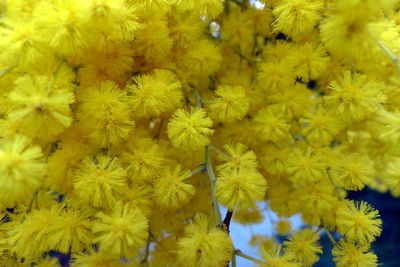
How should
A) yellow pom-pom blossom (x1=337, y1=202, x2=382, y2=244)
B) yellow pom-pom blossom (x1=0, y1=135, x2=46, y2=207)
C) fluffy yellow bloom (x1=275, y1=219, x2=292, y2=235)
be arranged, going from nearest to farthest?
yellow pom-pom blossom (x1=0, y1=135, x2=46, y2=207), yellow pom-pom blossom (x1=337, y1=202, x2=382, y2=244), fluffy yellow bloom (x1=275, y1=219, x2=292, y2=235)

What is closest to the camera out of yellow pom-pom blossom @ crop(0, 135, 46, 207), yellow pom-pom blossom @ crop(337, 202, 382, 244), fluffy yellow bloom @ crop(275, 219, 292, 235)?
yellow pom-pom blossom @ crop(0, 135, 46, 207)

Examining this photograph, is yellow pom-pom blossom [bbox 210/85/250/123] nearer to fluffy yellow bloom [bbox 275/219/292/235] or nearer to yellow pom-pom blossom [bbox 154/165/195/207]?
yellow pom-pom blossom [bbox 154/165/195/207]

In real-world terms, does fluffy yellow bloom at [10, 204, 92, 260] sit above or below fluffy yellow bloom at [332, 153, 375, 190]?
below

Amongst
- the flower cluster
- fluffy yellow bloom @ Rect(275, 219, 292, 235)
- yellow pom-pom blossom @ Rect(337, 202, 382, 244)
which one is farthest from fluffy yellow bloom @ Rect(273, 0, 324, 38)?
fluffy yellow bloom @ Rect(275, 219, 292, 235)

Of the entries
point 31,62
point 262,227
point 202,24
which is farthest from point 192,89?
point 262,227

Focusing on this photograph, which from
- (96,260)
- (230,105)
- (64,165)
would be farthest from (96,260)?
(230,105)

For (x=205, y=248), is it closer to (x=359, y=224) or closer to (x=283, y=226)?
(x=359, y=224)

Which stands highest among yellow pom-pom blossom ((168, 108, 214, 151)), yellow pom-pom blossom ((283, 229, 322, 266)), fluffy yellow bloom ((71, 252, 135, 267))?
yellow pom-pom blossom ((168, 108, 214, 151))

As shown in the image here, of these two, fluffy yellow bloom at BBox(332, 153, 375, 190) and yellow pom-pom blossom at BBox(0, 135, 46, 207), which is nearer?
yellow pom-pom blossom at BBox(0, 135, 46, 207)
